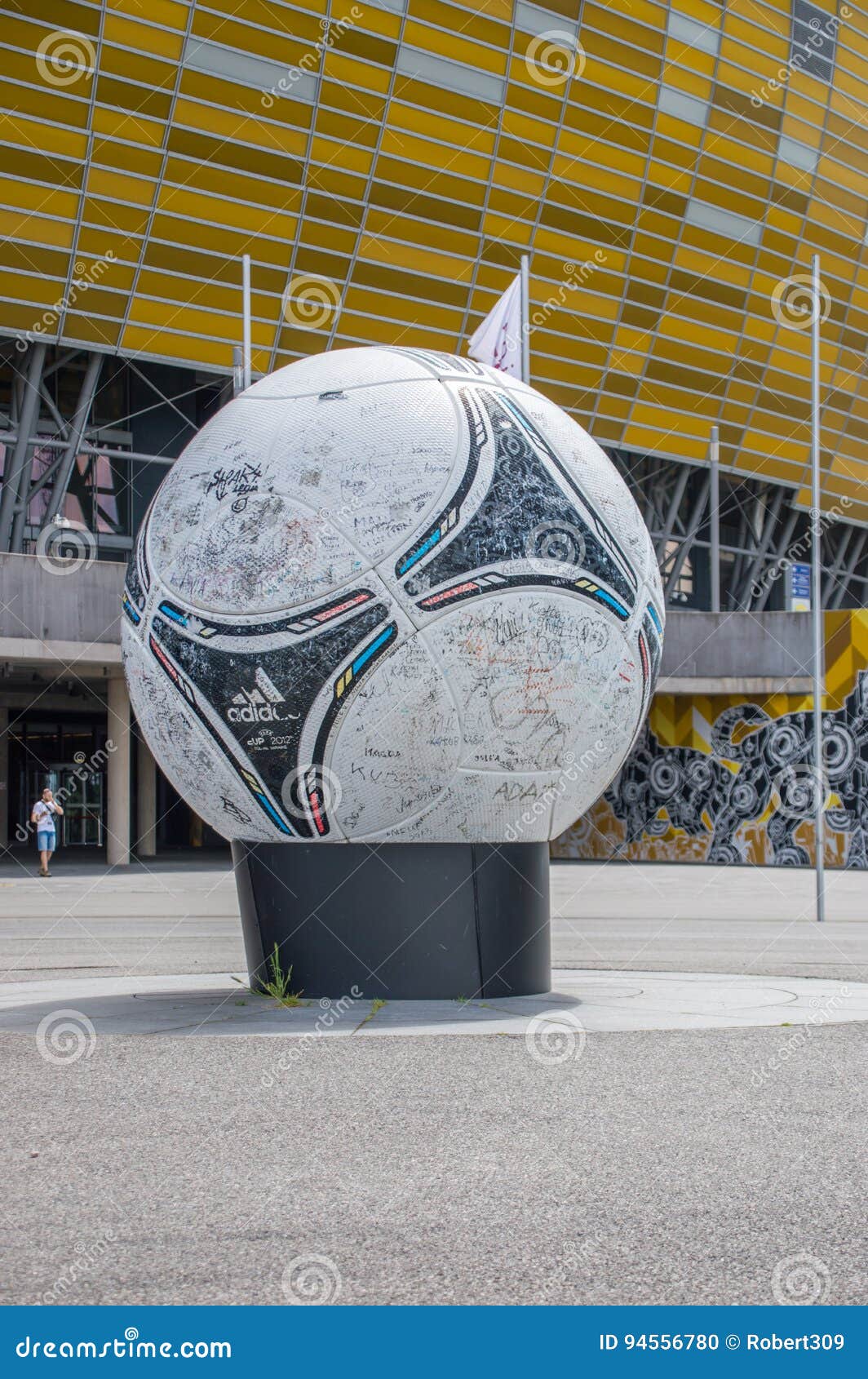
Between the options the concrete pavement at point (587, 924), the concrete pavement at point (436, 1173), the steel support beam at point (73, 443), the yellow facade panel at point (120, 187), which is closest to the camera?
the concrete pavement at point (436, 1173)

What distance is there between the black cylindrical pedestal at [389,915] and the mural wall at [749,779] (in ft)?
70.1

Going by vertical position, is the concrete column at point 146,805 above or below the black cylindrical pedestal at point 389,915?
below

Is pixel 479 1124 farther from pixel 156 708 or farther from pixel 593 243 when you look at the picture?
pixel 593 243

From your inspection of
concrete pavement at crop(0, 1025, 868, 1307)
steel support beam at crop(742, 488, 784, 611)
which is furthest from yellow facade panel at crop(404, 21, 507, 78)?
concrete pavement at crop(0, 1025, 868, 1307)

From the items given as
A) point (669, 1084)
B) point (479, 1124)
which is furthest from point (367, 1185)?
point (669, 1084)

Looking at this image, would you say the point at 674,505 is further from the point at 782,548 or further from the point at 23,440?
the point at 23,440

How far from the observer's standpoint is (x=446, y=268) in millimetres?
33875

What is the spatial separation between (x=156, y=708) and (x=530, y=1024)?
263 cm

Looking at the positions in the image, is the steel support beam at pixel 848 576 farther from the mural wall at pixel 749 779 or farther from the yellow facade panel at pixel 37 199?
the yellow facade panel at pixel 37 199

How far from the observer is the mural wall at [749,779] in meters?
28.4

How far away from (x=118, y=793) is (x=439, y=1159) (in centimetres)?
2523

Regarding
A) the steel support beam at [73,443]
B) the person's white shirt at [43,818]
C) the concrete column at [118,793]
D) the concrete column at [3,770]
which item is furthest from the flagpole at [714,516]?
the person's white shirt at [43,818]

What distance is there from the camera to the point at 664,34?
115 ft

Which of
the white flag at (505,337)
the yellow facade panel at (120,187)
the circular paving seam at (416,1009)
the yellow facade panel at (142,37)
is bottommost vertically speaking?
the circular paving seam at (416,1009)
